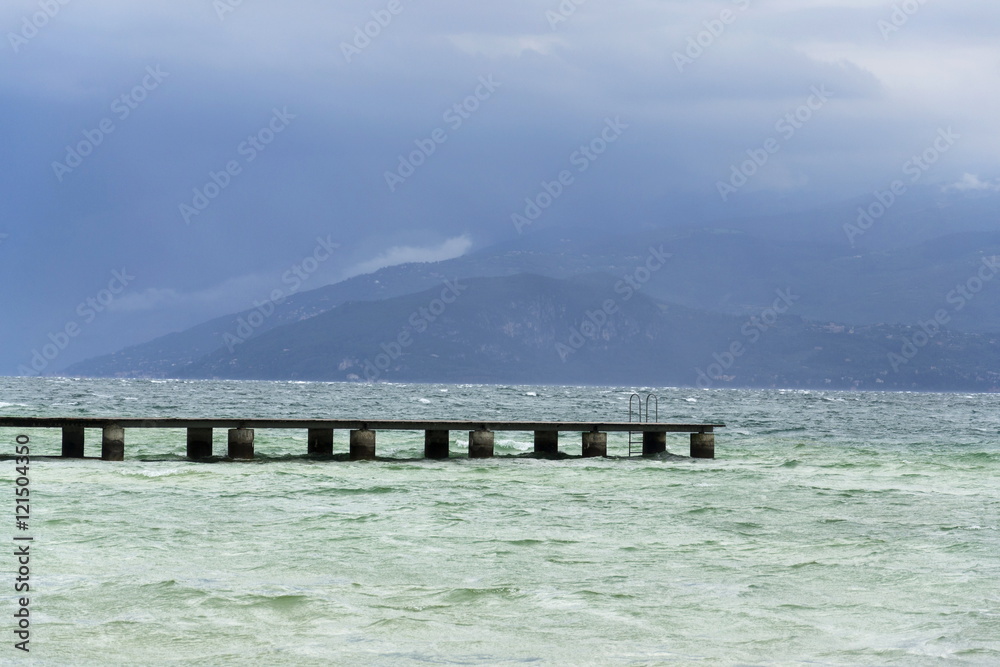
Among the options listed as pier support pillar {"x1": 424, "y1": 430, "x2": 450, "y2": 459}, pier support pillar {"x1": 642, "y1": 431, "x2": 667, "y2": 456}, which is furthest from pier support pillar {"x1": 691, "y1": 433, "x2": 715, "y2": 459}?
pier support pillar {"x1": 424, "y1": 430, "x2": 450, "y2": 459}

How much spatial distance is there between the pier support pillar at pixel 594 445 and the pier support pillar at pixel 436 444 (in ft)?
15.2

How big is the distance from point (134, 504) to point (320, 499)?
12.2ft

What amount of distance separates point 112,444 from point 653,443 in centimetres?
1671

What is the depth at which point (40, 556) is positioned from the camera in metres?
16.3

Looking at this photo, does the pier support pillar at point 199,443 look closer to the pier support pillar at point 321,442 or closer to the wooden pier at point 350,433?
the wooden pier at point 350,433

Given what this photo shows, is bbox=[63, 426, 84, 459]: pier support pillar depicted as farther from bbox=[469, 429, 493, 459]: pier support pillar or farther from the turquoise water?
bbox=[469, 429, 493, 459]: pier support pillar

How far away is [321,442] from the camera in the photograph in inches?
1340

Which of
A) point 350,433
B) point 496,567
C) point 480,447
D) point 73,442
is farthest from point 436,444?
point 496,567

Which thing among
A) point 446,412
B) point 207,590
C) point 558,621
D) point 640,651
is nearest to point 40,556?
point 207,590

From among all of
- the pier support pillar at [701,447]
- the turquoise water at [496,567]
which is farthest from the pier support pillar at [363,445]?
the pier support pillar at [701,447]

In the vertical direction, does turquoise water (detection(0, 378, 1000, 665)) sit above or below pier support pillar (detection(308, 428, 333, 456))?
below

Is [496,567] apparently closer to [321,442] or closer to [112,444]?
[112,444]

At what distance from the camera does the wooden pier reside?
31219 mm

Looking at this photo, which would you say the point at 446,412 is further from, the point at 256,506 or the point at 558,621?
the point at 558,621
